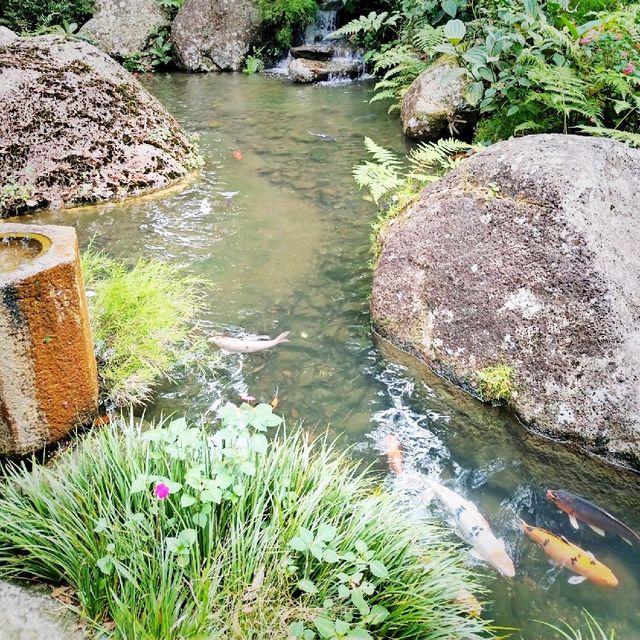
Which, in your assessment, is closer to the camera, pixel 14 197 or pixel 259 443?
pixel 259 443

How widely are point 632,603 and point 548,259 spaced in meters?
2.09

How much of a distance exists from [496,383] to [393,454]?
2.97 feet

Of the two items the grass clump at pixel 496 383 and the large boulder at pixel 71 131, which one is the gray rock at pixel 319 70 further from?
the grass clump at pixel 496 383

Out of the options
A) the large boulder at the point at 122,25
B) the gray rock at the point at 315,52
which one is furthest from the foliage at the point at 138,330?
the large boulder at the point at 122,25

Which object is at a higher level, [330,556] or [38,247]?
[38,247]

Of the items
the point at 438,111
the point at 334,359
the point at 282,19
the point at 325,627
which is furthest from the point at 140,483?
the point at 282,19

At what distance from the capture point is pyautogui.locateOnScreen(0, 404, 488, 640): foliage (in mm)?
2170

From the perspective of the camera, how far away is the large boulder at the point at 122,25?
51.8ft

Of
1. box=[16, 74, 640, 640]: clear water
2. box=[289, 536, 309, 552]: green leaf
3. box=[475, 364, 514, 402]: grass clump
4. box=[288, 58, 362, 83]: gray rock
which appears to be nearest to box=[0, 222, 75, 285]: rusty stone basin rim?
box=[16, 74, 640, 640]: clear water

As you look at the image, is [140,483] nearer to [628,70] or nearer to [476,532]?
[476,532]

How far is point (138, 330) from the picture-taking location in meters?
4.19

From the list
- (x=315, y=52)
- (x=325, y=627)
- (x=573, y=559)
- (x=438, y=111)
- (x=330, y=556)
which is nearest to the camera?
(x=325, y=627)

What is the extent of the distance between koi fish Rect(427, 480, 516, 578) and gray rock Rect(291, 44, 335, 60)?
45.2 ft

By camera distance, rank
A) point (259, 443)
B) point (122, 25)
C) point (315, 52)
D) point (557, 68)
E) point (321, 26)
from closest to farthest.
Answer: point (259, 443) → point (557, 68) → point (315, 52) → point (321, 26) → point (122, 25)
